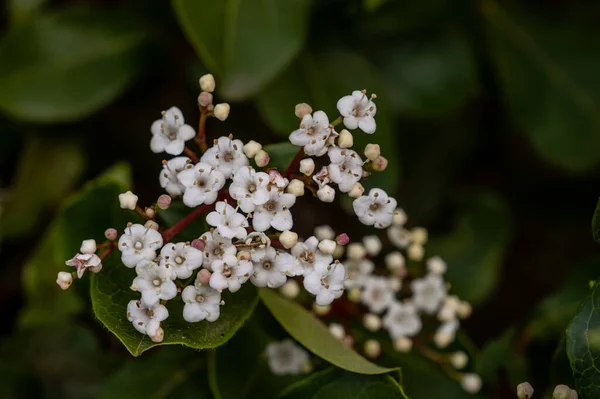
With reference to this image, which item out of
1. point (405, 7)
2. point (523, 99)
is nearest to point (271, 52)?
point (405, 7)

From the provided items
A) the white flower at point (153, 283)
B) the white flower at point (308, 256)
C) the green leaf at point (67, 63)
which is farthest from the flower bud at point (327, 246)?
the green leaf at point (67, 63)

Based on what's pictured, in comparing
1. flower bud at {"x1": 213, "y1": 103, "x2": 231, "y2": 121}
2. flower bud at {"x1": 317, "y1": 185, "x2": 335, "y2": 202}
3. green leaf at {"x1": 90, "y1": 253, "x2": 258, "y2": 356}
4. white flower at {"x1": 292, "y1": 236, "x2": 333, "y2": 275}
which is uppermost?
flower bud at {"x1": 213, "y1": 103, "x2": 231, "y2": 121}

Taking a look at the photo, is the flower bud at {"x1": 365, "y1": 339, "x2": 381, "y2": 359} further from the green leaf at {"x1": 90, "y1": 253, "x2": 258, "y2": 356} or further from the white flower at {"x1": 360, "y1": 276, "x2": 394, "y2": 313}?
the green leaf at {"x1": 90, "y1": 253, "x2": 258, "y2": 356}

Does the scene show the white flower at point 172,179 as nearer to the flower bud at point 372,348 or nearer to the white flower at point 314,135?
the white flower at point 314,135

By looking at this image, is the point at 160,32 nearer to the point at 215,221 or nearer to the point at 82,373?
the point at 82,373

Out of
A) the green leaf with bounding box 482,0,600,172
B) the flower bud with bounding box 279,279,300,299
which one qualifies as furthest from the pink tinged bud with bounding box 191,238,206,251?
the green leaf with bounding box 482,0,600,172

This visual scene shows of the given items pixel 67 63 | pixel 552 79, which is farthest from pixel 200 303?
pixel 552 79

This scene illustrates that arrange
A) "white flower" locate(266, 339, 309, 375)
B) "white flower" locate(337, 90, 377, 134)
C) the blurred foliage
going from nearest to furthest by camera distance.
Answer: "white flower" locate(337, 90, 377, 134), "white flower" locate(266, 339, 309, 375), the blurred foliage
